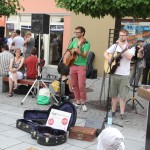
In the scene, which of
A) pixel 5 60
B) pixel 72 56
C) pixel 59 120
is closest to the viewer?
pixel 59 120

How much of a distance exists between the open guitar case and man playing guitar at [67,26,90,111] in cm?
153

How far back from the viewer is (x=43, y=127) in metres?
5.40

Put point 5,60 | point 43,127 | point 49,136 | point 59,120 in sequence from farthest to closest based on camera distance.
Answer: point 5,60 → point 59,120 → point 43,127 → point 49,136

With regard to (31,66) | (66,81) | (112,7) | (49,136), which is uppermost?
(112,7)

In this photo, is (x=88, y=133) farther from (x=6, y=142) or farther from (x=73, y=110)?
(x=6, y=142)

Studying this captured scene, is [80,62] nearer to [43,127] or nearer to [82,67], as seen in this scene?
[82,67]

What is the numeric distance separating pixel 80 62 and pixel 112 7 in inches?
55.7

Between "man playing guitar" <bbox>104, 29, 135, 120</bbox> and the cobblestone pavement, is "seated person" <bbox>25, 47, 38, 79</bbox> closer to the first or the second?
the cobblestone pavement

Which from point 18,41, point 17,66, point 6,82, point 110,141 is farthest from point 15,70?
point 110,141

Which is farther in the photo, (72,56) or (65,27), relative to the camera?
(65,27)

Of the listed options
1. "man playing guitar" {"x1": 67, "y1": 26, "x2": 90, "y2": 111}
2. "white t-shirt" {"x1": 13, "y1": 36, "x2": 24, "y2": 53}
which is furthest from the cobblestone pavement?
"white t-shirt" {"x1": 13, "y1": 36, "x2": 24, "y2": 53}

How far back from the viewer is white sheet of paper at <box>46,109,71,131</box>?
5.48 m

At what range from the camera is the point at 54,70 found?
15.1m

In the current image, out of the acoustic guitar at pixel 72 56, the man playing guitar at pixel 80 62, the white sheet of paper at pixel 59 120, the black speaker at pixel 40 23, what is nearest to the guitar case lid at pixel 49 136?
the white sheet of paper at pixel 59 120
